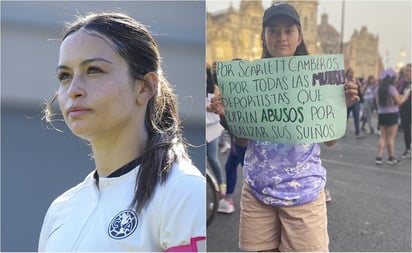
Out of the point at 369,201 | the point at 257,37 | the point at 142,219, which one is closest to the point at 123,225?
the point at 142,219

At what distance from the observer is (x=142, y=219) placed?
79 cm

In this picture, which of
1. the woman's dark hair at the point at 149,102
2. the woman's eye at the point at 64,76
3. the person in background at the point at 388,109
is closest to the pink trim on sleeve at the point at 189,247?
the woman's dark hair at the point at 149,102

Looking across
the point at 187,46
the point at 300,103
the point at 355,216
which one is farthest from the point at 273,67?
the point at 355,216

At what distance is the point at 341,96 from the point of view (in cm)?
104

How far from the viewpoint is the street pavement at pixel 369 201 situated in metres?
1.11

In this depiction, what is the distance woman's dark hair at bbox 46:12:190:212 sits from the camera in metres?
0.79

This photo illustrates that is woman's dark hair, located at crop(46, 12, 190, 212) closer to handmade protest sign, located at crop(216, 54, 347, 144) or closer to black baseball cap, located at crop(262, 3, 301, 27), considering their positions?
handmade protest sign, located at crop(216, 54, 347, 144)

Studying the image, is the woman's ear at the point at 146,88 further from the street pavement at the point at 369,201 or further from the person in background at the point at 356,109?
the person in background at the point at 356,109

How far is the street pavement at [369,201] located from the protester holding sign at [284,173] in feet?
0.15

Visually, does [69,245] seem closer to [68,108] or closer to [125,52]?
[68,108]

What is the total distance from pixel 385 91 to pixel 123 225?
0.79 metres

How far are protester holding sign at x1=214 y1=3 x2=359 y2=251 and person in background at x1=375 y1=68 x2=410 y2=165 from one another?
0.34 feet

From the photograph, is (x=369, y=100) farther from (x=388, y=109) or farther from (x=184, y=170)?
(x=184, y=170)

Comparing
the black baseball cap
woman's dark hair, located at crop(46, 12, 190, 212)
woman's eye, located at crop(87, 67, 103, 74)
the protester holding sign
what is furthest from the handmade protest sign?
woman's eye, located at crop(87, 67, 103, 74)
